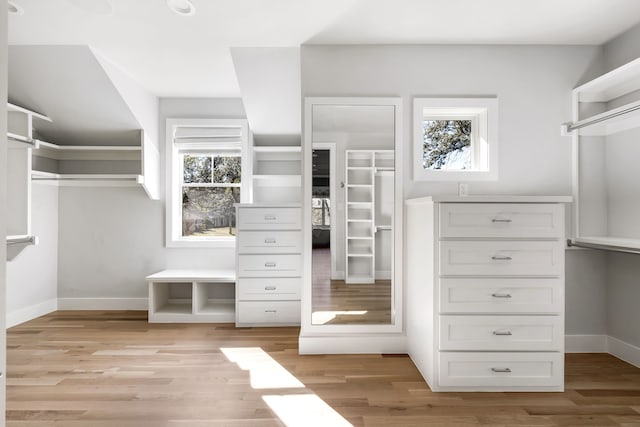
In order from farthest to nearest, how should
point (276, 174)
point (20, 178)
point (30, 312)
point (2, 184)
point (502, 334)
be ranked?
point (276, 174)
point (30, 312)
point (20, 178)
point (502, 334)
point (2, 184)

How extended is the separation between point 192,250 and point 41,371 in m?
1.64

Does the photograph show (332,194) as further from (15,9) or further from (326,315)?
(15,9)

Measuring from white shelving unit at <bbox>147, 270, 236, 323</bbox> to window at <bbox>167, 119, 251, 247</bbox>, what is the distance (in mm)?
424

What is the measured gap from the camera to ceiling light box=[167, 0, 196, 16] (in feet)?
7.09

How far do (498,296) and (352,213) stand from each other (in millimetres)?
1050

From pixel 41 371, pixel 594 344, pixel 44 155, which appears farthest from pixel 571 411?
pixel 44 155

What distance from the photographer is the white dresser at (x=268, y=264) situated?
319cm

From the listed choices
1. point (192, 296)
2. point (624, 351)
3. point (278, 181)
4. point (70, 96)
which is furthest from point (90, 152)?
point (624, 351)

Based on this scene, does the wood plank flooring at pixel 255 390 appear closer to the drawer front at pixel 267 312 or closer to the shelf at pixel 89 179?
the drawer front at pixel 267 312

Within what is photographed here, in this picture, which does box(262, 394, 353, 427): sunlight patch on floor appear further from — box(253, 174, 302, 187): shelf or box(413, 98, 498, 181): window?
box(253, 174, 302, 187): shelf

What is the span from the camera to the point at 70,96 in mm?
3135

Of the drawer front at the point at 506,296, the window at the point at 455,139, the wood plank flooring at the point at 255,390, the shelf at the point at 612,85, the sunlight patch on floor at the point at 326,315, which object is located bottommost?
the wood plank flooring at the point at 255,390

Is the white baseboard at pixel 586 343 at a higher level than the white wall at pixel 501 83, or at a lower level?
lower

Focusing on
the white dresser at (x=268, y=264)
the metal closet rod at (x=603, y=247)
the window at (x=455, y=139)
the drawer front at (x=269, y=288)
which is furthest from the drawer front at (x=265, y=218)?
the metal closet rod at (x=603, y=247)
